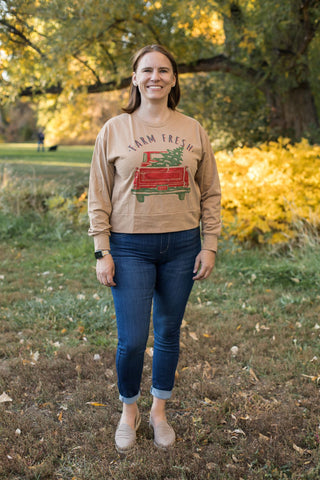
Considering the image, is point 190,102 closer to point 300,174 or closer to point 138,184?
point 300,174

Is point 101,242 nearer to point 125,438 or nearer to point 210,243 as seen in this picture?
point 210,243

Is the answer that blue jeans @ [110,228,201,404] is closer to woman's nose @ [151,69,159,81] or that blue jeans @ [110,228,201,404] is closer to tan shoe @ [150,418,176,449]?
tan shoe @ [150,418,176,449]

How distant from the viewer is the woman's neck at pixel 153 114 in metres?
2.24

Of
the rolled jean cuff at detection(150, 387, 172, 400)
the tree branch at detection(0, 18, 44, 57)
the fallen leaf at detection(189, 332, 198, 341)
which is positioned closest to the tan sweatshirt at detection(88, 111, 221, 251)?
the rolled jean cuff at detection(150, 387, 172, 400)

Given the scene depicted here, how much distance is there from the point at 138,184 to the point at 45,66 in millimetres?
5813

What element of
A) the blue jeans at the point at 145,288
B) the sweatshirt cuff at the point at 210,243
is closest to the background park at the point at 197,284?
the blue jeans at the point at 145,288

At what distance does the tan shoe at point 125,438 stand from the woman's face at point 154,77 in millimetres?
1690

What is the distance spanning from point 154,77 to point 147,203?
1.90 feet

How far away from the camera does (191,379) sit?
322cm

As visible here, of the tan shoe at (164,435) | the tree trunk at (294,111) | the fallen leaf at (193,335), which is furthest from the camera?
the tree trunk at (294,111)

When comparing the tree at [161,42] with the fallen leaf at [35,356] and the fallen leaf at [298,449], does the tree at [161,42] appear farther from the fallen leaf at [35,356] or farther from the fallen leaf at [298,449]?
the fallen leaf at [298,449]

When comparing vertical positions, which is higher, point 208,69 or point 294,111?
point 208,69

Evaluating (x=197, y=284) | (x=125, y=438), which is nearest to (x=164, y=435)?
(x=125, y=438)

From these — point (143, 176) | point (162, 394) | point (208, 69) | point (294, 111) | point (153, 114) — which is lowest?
point (162, 394)
